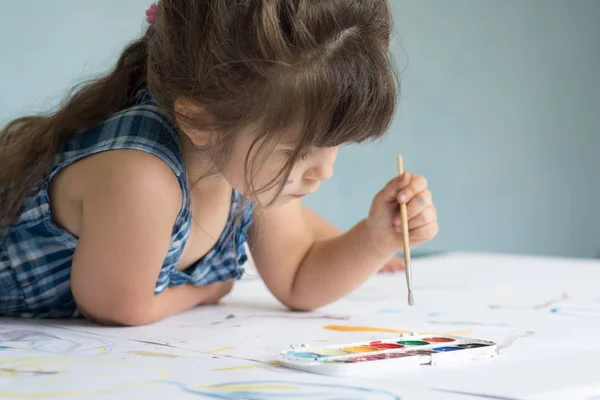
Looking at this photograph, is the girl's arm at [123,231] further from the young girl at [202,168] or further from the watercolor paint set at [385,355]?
the watercolor paint set at [385,355]

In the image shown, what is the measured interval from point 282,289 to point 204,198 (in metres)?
0.15

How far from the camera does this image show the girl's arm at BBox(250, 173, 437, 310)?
807mm

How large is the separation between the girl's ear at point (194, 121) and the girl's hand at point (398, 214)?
20 cm

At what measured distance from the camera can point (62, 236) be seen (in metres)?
0.79

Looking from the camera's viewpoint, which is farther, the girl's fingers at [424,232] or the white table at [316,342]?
the girl's fingers at [424,232]

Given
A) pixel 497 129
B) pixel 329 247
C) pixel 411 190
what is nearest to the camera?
pixel 411 190

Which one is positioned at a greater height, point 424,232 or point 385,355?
point 424,232

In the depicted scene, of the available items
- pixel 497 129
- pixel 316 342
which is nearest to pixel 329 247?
pixel 316 342

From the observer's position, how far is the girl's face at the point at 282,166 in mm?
669

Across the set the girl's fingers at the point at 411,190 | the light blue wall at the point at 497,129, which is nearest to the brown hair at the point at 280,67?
the girl's fingers at the point at 411,190

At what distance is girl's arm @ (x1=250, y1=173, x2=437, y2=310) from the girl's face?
13 cm

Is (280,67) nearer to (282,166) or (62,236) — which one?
(282,166)

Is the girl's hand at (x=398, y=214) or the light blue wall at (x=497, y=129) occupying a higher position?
the light blue wall at (x=497, y=129)

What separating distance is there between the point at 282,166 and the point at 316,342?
6.0 inches
